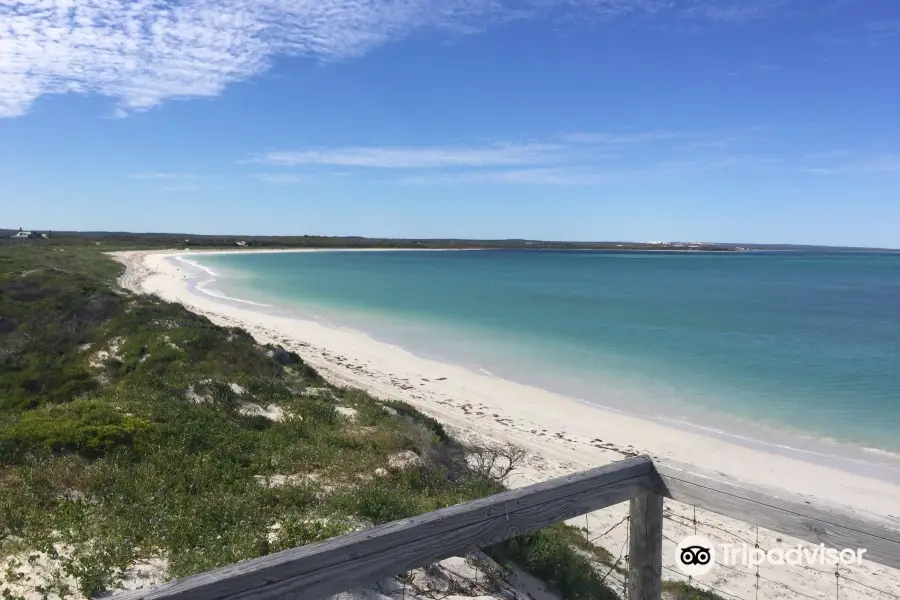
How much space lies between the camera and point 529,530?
3193mm

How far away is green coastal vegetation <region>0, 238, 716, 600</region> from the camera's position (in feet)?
17.0

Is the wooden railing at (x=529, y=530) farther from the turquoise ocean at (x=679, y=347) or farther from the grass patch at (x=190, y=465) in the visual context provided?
the turquoise ocean at (x=679, y=347)

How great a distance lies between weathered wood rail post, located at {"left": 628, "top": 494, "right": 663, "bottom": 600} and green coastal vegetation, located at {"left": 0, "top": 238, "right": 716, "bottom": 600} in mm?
2243

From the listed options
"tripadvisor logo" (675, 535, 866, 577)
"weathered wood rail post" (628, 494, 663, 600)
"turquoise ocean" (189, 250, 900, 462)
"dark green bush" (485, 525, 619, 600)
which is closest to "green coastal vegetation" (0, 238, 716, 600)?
"dark green bush" (485, 525, 619, 600)

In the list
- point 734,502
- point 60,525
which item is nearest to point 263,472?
point 60,525

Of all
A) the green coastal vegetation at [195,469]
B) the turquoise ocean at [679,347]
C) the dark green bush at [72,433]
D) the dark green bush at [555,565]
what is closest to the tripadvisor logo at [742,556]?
the dark green bush at [555,565]

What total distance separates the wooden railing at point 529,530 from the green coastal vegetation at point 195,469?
249cm

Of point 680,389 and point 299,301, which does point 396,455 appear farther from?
point 299,301

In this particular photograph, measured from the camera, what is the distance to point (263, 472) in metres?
7.77

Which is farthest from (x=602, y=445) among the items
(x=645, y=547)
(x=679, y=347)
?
(x=679, y=347)

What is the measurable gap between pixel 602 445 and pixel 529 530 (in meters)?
10.5

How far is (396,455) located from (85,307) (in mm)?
14219

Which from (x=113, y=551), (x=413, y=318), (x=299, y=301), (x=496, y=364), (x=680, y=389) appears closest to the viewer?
(x=113, y=551)

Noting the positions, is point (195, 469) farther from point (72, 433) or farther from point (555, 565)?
point (555, 565)
